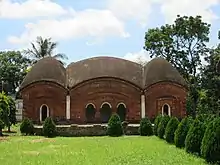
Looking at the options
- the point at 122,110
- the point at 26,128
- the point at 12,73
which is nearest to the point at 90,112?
the point at 122,110

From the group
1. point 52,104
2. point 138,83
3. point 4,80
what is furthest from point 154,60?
point 4,80

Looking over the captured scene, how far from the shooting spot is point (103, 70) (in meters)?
41.0

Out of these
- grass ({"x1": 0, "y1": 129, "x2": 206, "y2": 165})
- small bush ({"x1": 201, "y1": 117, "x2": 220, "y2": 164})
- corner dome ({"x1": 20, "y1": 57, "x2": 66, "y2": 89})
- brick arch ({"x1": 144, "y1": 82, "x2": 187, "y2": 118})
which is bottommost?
grass ({"x1": 0, "y1": 129, "x2": 206, "y2": 165})

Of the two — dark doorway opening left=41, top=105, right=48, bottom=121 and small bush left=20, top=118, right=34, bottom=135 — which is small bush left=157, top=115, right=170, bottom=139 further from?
dark doorway opening left=41, top=105, right=48, bottom=121

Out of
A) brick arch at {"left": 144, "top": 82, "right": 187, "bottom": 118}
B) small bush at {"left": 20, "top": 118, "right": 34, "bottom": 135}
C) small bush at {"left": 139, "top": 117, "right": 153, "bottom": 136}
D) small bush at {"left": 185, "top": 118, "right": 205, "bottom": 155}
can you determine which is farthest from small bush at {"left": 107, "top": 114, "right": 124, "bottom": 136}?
small bush at {"left": 185, "top": 118, "right": 205, "bottom": 155}

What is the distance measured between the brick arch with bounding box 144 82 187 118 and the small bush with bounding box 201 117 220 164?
24178 mm

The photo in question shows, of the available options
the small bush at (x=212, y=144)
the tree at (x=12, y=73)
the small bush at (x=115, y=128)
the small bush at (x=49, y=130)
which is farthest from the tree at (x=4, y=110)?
the tree at (x=12, y=73)

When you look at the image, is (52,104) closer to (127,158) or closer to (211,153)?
(127,158)

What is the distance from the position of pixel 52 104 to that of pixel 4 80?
2932cm

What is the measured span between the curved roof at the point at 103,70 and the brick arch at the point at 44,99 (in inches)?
53.4

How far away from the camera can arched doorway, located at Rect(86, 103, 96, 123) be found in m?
40.9

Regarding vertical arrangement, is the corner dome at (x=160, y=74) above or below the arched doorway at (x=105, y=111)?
above

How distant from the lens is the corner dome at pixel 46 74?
4056 centimetres

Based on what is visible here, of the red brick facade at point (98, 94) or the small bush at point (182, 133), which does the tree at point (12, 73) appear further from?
the small bush at point (182, 133)
